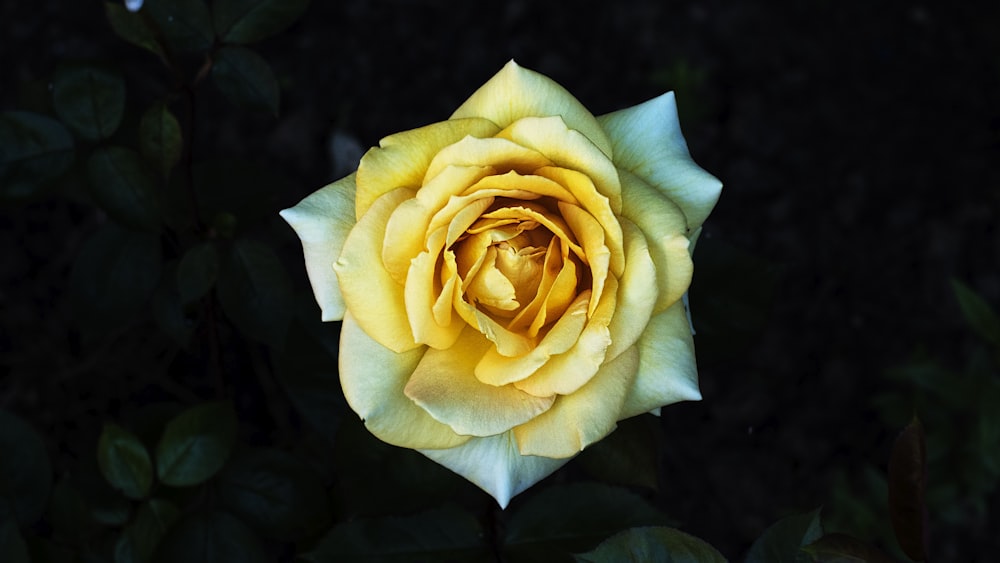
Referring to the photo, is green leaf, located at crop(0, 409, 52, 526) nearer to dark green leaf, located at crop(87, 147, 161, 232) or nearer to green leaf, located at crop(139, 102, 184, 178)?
dark green leaf, located at crop(87, 147, 161, 232)

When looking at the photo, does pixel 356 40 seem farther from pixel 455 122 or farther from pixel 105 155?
pixel 455 122

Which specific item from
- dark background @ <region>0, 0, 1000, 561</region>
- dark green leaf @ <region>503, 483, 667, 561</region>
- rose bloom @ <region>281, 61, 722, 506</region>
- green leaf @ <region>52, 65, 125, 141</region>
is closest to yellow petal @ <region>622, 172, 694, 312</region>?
rose bloom @ <region>281, 61, 722, 506</region>

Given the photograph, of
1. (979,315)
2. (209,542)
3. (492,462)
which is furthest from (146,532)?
(979,315)

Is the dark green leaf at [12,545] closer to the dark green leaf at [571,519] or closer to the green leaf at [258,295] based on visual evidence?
the green leaf at [258,295]

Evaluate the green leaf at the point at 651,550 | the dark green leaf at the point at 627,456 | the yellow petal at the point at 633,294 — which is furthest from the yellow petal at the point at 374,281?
the dark green leaf at the point at 627,456

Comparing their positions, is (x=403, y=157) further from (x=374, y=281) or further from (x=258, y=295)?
(x=258, y=295)

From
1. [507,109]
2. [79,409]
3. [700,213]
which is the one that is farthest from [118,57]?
[700,213]
